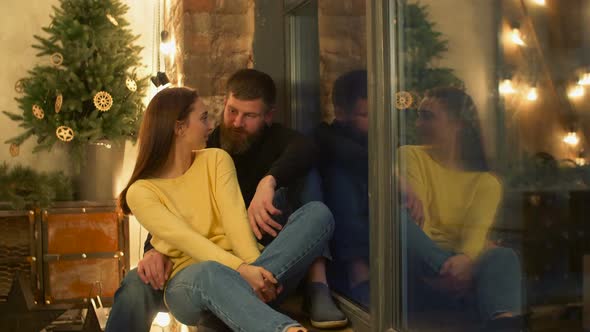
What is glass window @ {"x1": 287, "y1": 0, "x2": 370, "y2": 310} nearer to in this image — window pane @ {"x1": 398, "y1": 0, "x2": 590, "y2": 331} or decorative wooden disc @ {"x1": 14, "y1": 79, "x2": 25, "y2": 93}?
window pane @ {"x1": 398, "y1": 0, "x2": 590, "y2": 331}

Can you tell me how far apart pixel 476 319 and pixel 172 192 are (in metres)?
1.10

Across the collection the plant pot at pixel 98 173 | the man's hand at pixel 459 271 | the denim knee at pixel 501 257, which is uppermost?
the plant pot at pixel 98 173

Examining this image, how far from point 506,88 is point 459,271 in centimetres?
50

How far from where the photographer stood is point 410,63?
197cm

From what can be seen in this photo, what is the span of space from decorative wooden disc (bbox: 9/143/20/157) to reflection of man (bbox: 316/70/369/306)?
2.70 meters

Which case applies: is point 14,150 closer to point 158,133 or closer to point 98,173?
point 98,173

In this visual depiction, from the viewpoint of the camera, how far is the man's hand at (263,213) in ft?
7.60

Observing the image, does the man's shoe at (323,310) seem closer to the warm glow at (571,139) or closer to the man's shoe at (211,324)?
the man's shoe at (211,324)

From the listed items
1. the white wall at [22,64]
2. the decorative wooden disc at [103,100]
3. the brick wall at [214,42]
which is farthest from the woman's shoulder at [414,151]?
the white wall at [22,64]

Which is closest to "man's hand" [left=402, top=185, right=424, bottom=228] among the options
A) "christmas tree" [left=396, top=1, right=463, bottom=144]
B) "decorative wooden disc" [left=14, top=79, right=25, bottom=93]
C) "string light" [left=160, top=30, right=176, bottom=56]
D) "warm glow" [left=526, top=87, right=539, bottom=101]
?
"christmas tree" [left=396, top=1, right=463, bottom=144]

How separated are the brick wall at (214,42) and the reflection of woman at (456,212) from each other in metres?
1.68

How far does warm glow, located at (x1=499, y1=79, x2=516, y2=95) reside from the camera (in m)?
1.40

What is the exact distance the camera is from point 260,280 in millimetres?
2057

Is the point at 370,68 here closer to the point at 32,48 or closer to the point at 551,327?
the point at 551,327
